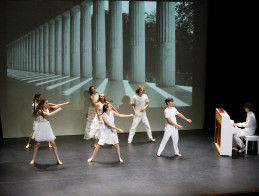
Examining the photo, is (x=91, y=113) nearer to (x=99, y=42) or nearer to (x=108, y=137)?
(x=99, y=42)

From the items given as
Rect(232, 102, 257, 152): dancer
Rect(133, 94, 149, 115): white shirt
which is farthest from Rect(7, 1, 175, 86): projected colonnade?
Rect(232, 102, 257, 152): dancer

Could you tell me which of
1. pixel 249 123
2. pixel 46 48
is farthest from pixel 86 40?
pixel 249 123

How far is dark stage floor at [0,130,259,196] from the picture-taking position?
5312 millimetres

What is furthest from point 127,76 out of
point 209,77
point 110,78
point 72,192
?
point 72,192

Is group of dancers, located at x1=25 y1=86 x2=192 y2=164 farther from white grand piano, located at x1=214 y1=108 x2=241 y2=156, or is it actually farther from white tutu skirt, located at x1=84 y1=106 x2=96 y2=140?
→ white grand piano, located at x1=214 y1=108 x2=241 y2=156

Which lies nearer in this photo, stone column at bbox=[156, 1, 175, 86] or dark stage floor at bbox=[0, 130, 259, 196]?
Result: dark stage floor at bbox=[0, 130, 259, 196]

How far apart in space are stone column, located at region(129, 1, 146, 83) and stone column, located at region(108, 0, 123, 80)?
0.28 m

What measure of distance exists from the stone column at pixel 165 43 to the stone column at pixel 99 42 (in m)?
1.41

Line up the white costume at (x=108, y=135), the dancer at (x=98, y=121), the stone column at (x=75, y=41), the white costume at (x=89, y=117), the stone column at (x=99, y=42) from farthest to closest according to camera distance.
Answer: the stone column at (x=99, y=42) → the stone column at (x=75, y=41) → the white costume at (x=89, y=117) → the dancer at (x=98, y=121) → the white costume at (x=108, y=135)

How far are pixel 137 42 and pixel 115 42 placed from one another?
56 cm

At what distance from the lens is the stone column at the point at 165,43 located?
991 cm

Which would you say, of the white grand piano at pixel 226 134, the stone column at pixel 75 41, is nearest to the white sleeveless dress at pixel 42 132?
the white grand piano at pixel 226 134

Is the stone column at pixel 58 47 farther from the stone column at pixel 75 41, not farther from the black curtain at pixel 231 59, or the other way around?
the black curtain at pixel 231 59

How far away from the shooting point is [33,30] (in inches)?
369
